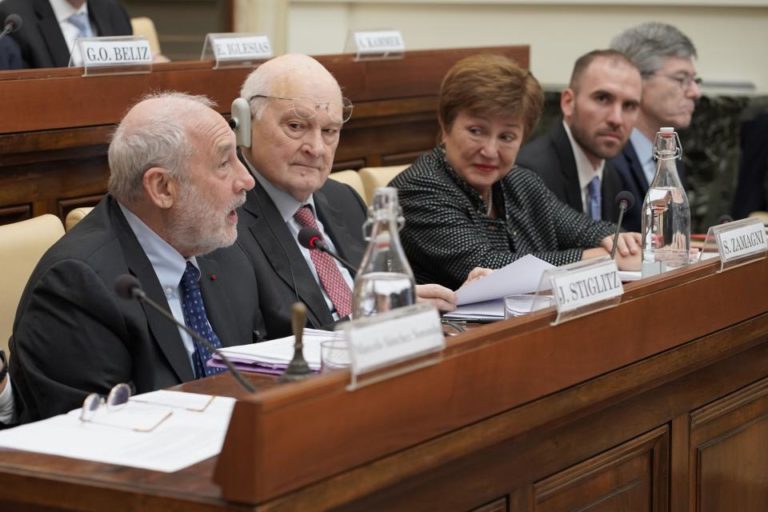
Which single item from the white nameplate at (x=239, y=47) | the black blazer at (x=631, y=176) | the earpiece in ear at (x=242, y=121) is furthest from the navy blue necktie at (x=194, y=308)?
the black blazer at (x=631, y=176)

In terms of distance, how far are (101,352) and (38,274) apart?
21 centimetres

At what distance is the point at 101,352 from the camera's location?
85.8 inches

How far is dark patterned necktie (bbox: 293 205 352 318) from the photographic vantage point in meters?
2.92

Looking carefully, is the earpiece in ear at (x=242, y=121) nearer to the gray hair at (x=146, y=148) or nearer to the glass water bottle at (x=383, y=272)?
the gray hair at (x=146, y=148)

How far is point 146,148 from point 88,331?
417mm

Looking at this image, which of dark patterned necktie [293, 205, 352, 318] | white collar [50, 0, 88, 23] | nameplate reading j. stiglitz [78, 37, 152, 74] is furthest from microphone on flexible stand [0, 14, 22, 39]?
dark patterned necktie [293, 205, 352, 318]

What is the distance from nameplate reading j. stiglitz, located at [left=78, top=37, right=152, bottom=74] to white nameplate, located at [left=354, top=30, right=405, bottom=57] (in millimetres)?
1016

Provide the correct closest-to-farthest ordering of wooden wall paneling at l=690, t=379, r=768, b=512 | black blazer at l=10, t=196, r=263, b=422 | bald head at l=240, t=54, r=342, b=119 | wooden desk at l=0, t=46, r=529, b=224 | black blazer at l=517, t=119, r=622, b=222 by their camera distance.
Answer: black blazer at l=10, t=196, r=263, b=422 → wooden wall paneling at l=690, t=379, r=768, b=512 → bald head at l=240, t=54, r=342, b=119 → wooden desk at l=0, t=46, r=529, b=224 → black blazer at l=517, t=119, r=622, b=222

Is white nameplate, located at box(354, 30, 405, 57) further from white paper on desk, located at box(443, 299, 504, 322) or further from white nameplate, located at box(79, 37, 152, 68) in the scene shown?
white paper on desk, located at box(443, 299, 504, 322)

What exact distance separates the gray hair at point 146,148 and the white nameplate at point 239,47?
135cm

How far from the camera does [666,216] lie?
2.88m

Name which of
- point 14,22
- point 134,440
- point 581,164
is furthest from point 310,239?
point 581,164

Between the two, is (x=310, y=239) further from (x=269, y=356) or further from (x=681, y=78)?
(x=681, y=78)

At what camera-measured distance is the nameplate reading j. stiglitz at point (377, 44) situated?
438 cm
